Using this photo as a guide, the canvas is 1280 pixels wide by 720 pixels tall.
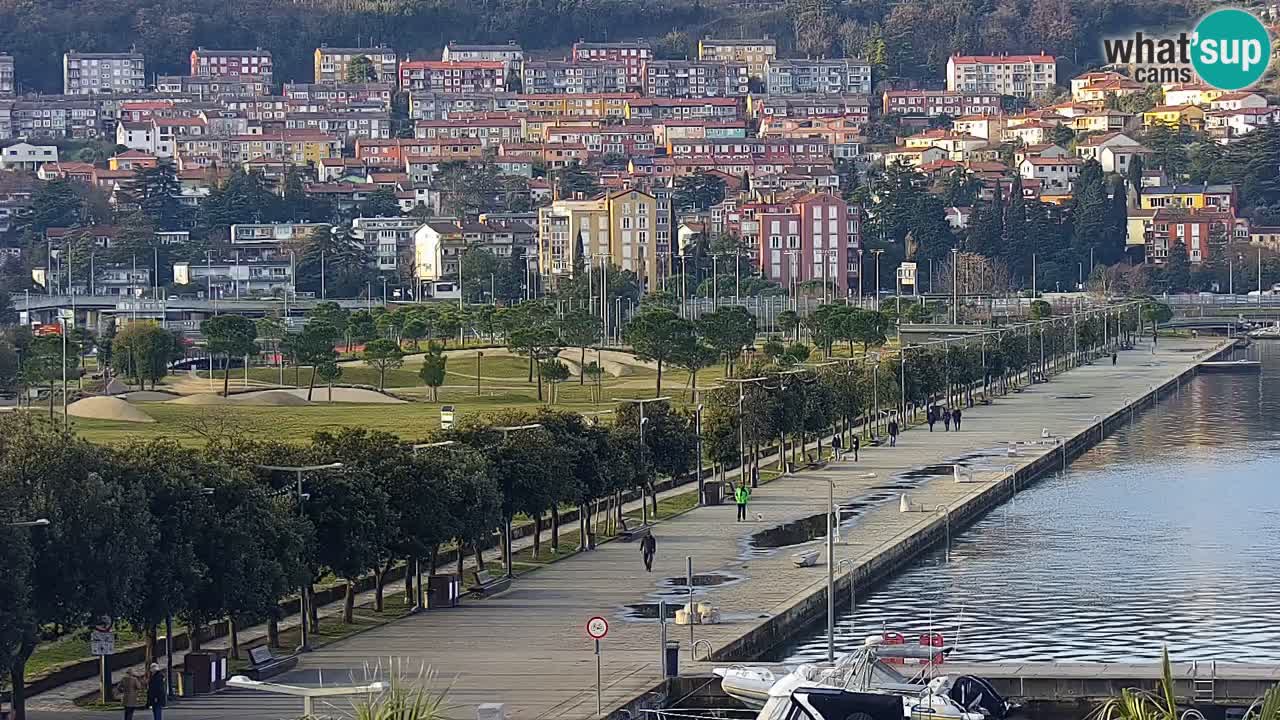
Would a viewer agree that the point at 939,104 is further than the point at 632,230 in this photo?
Yes

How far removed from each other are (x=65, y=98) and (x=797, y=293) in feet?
305

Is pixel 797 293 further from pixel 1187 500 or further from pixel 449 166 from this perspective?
pixel 1187 500

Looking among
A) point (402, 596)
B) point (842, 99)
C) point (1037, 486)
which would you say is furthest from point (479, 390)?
point (842, 99)

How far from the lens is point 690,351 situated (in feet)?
233

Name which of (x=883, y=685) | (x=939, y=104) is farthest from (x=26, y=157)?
(x=883, y=685)

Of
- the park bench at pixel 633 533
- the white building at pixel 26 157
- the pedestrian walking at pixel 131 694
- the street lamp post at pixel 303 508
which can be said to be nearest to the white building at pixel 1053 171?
the white building at pixel 26 157

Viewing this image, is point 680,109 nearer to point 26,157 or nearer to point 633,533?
point 26,157

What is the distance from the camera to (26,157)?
171500mm

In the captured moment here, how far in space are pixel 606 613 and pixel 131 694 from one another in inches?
328

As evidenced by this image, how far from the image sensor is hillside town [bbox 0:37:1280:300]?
129m

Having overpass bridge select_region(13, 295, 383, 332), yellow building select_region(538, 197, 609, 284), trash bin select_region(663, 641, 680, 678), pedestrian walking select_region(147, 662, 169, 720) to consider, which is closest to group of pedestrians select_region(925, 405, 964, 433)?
trash bin select_region(663, 641, 680, 678)

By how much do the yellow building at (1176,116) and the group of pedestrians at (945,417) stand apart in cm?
11108

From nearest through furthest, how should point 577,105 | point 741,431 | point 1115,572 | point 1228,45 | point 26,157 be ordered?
point 1115,572 → point 741,431 → point 1228,45 → point 26,157 → point 577,105

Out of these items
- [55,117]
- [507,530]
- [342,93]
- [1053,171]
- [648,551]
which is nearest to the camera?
[507,530]
